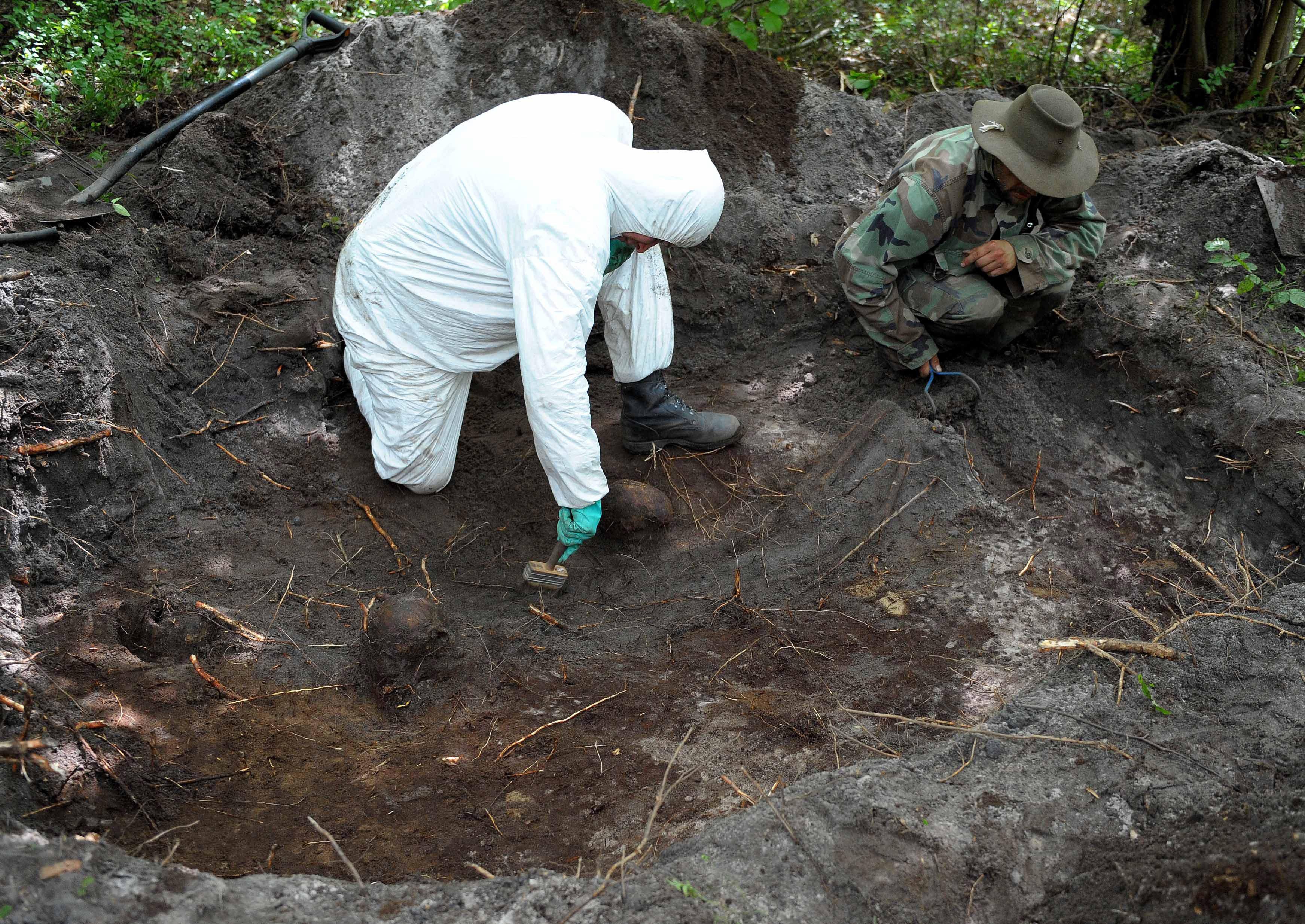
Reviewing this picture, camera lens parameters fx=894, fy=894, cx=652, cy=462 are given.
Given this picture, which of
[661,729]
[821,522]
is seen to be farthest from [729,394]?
[661,729]

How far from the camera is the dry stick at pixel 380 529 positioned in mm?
3445

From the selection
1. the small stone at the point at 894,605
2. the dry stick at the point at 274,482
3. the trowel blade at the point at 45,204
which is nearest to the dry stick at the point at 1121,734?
the small stone at the point at 894,605

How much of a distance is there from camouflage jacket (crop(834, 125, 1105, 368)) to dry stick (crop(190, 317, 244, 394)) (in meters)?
2.58

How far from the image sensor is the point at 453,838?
2338mm

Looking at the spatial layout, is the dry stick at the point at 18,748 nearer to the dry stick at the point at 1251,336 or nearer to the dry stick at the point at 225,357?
the dry stick at the point at 225,357

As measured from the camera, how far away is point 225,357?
3.69 metres

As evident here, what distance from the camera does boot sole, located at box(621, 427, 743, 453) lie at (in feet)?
13.0

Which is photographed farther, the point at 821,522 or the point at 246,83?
the point at 246,83

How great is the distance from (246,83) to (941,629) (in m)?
4.20

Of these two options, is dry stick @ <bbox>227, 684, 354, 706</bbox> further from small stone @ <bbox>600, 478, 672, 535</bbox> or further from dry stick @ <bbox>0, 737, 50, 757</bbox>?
small stone @ <bbox>600, 478, 672, 535</bbox>

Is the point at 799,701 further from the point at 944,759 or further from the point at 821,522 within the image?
the point at 821,522

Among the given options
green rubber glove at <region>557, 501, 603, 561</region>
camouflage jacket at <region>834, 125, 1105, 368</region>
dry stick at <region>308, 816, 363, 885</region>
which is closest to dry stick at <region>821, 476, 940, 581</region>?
camouflage jacket at <region>834, 125, 1105, 368</region>

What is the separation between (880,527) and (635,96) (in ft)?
8.80

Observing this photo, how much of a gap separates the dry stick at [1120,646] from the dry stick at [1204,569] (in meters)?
0.49
